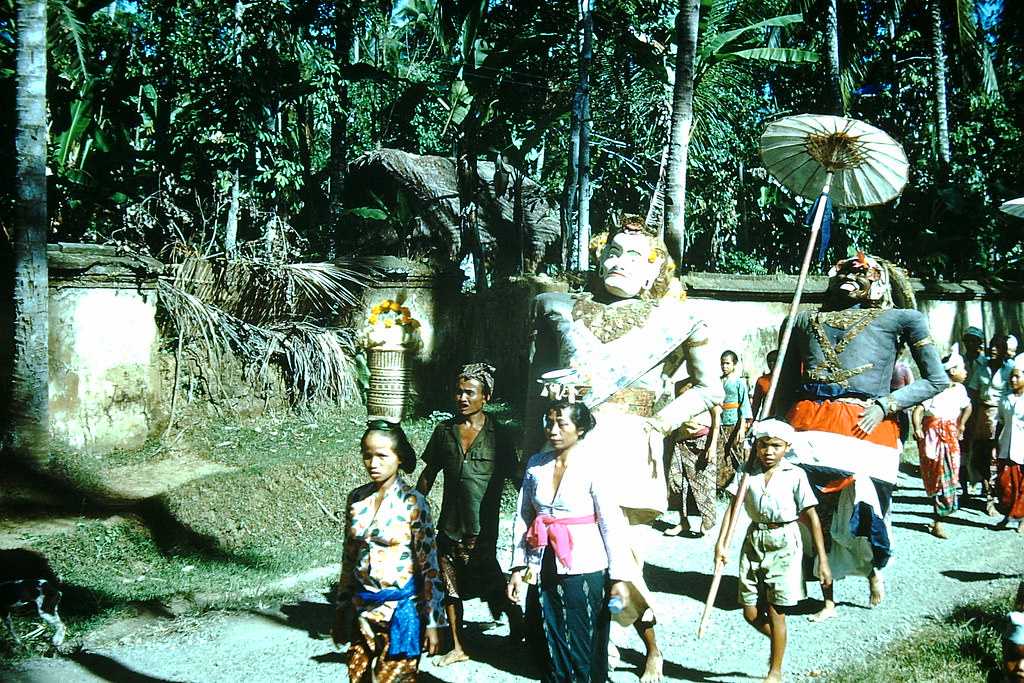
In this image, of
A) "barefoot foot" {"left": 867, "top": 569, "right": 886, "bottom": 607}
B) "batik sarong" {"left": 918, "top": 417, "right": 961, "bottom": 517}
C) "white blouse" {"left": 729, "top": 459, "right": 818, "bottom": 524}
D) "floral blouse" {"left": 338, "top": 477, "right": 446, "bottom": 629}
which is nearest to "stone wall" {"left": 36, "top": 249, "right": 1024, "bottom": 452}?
"white blouse" {"left": 729, "top": 459, "right": 818, "bottom": 524}

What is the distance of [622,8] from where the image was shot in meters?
11.5

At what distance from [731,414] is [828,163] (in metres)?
3.32

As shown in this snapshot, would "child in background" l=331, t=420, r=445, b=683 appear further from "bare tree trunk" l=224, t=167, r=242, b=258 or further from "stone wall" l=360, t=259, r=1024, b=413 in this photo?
"stone wall" l=360, t=259, r=1024, b=413

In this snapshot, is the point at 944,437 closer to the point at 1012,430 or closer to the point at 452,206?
the point at 1012,430

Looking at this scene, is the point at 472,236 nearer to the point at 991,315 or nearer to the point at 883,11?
the point at 991,315

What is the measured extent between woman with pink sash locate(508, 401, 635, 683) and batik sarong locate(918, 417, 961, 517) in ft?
16.7

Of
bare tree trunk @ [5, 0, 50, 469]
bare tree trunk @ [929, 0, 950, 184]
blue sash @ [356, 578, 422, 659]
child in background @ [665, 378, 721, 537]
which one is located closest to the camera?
blue sash @ [356, 578, 422, 659]

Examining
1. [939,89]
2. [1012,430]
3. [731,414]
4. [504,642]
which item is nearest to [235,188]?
[731,414]

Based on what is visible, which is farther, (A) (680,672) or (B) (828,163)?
(B) (828,163)

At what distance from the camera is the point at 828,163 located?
5176 millimetres

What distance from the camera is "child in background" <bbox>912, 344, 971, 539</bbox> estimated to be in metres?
8.06

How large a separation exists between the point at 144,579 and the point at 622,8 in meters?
8.58

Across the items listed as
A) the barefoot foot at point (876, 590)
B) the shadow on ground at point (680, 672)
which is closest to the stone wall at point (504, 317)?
the barefoot foot at point (876, 590)

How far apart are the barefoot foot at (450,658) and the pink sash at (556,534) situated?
1225 millimetres
